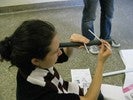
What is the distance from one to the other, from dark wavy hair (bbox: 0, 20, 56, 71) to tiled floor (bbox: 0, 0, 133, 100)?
789mm

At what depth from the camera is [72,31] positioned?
2.39 m

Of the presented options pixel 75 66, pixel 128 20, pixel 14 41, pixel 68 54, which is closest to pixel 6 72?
pixel 75 66

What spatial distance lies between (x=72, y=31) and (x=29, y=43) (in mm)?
1495

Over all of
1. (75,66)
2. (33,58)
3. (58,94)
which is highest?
(33,58)

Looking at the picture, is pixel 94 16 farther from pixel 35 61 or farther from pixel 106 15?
pixel 35 61

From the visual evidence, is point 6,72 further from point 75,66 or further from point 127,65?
point 127,65

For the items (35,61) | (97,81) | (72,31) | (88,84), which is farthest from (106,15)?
(35,61)

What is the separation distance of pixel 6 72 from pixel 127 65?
2.92 feet

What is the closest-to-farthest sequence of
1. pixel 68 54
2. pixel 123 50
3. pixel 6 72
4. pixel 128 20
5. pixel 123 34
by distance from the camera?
pixel 68 54, pixel 6 72, pixel 123 50, pixel 123 34, pixel 128 20

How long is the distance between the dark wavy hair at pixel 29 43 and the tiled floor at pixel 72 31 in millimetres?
789

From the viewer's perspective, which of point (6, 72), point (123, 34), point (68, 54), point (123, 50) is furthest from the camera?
point (123, 34)

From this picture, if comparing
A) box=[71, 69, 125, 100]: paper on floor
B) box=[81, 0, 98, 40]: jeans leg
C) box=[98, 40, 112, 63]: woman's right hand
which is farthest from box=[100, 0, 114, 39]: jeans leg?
box=[98, 40, 112, 63]: woman's right hand

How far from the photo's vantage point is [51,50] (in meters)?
0.97

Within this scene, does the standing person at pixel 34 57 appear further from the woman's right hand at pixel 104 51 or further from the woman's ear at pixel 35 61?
the woman's right hand at pixel 104 51
